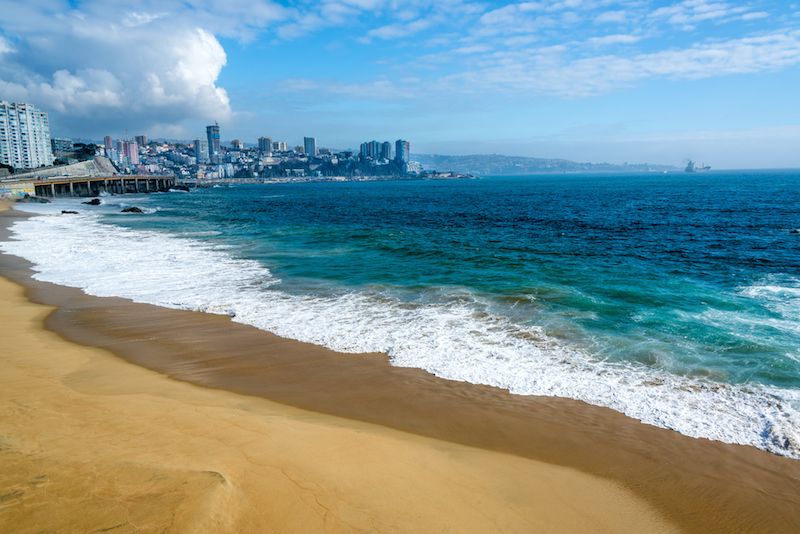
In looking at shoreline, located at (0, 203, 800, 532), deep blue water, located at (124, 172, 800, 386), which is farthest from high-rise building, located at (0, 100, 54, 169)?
shoreline, located at (0, 203, 800, 532)

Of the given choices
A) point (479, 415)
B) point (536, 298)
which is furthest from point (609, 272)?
point (479, 415)

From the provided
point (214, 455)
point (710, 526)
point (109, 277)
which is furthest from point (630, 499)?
point (109, 277)

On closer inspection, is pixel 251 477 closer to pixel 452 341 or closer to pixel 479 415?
pixel 479 415

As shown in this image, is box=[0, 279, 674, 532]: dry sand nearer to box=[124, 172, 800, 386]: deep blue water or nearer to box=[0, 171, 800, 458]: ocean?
box=[0, 171, 800, 458]: ocean

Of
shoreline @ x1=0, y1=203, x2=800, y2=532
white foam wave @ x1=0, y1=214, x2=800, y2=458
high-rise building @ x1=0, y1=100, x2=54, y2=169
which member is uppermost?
high-rise building @ x1=0, y1=100, x2=54, y2=169

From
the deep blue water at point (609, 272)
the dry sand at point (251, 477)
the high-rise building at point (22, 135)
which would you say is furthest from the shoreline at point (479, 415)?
the high-rise building at point (22, 135)

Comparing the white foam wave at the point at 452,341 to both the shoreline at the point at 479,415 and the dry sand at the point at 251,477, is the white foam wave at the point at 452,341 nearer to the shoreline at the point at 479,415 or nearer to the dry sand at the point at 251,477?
the shoreline at the point at 479,415
